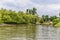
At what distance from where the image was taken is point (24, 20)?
13050 cm

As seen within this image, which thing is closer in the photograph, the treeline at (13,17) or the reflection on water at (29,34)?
the reflection on water at (29,34)

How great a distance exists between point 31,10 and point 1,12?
60.4 metres

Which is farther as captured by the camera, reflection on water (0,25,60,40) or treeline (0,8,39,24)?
treeline (0,8,39,24)

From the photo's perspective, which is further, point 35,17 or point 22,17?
point 35,17

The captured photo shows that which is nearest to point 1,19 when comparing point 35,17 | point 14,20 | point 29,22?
point 14,20

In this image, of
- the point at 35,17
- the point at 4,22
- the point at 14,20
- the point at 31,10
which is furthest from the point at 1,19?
the point at 31,10

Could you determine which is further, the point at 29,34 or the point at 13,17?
the point at 13,17

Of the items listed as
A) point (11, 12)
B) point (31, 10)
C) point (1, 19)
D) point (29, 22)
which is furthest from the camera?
point (31, 10)

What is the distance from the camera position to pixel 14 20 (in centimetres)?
12188

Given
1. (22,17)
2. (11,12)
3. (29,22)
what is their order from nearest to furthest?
(11,12)
(22,17)
(29,22)

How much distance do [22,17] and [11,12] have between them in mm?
10600

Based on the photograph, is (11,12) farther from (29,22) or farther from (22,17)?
A: (29,22)

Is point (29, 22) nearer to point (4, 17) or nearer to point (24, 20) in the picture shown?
point (24, 20)

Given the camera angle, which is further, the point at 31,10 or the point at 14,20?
the point at 31,10
